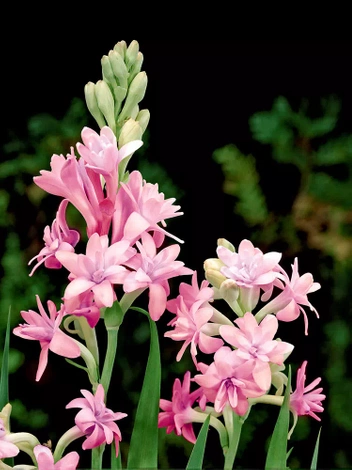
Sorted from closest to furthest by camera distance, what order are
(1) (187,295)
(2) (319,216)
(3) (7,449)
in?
(3) (7,449) < (1) (187,295) < (2) (319,216)

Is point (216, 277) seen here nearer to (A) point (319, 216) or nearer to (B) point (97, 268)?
(B) point (97, 268)

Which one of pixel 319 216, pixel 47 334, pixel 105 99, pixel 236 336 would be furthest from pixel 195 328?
pixel 319 216

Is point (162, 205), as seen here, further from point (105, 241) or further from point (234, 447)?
point (234, 447)

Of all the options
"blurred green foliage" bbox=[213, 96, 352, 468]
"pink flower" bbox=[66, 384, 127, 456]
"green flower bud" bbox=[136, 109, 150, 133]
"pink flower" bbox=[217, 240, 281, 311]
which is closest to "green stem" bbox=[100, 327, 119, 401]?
"pink flower" bbox=[66, 384, 127, 456]

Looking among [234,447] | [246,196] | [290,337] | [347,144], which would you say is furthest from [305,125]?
[234,447]

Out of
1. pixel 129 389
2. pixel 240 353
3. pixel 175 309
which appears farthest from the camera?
pixel 129 389

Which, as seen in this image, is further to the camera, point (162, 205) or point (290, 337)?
point (290, 337)
